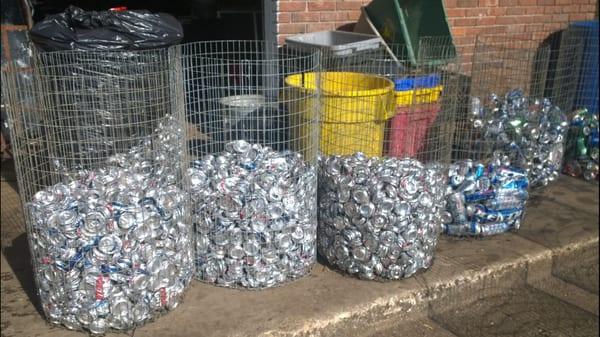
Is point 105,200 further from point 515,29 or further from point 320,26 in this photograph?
point 515,29

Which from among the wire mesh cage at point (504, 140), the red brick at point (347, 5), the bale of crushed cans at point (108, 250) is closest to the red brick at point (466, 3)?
the wire mesh cage at point (504, 140)

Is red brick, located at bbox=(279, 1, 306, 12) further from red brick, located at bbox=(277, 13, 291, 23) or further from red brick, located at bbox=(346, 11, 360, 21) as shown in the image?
red brick, located at bbox=(346, 11, 360, 21)

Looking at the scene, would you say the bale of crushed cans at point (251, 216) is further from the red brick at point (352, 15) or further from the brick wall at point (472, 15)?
the red brick at point (352, 15)

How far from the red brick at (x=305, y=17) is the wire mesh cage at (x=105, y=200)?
1.51 metres

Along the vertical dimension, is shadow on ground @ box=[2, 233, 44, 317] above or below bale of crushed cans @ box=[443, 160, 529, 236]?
below

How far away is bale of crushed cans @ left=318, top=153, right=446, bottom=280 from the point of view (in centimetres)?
332

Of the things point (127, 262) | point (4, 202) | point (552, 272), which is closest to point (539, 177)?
point (552, 272)

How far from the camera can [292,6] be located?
4.52 m

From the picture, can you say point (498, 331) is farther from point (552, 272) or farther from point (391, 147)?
point (391, 147)

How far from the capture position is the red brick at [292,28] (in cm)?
452

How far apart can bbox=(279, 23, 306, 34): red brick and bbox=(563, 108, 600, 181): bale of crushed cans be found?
2852mm

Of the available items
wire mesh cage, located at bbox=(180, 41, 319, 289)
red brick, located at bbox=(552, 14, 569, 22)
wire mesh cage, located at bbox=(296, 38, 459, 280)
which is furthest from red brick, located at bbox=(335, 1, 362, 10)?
red brick, located at bbox=(552, 14, 569, 22)

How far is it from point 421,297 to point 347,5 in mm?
2646

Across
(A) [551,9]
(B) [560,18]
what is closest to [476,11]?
(A) [551,9]
